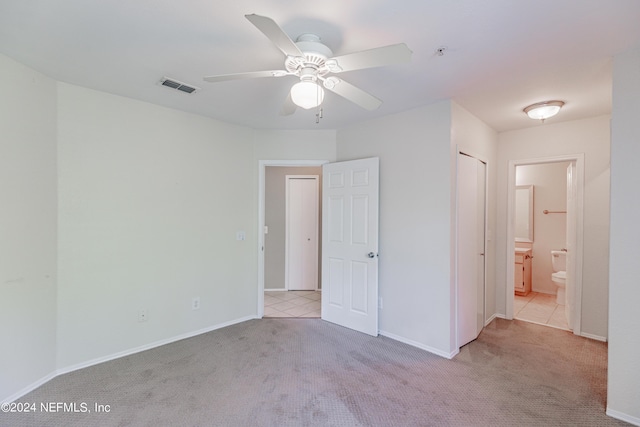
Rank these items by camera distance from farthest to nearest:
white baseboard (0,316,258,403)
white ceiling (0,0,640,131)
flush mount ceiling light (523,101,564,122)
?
flush mount ceiling light (523,101,564,122) → white baseboard (0,316,258,403) → white ceiling (0,0,640,131)

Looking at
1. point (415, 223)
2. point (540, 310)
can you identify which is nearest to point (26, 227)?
point (415, 223)

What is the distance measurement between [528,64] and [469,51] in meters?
0.52

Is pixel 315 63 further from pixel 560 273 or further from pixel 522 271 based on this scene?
pixel 522 271

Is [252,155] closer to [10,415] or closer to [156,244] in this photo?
[156,244]

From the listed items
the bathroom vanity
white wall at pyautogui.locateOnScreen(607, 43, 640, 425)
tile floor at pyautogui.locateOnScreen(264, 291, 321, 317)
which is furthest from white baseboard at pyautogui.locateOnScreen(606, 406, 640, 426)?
the bathroom vanity

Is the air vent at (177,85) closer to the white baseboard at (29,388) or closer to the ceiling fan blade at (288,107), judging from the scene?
the ceiling fan blade at (288,107)

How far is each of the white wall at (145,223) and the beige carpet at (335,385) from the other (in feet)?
1.23

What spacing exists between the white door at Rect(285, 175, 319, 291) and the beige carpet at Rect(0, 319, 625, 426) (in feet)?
6.44

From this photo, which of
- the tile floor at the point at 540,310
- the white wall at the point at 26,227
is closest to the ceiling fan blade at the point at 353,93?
the white wall at the point at 26,227

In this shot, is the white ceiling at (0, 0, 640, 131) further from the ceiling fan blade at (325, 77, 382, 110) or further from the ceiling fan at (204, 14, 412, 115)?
the ceiling fan blade at (325, 77, 382, 110)

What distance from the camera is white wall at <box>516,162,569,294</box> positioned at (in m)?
4.90

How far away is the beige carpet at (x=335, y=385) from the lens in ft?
6.37

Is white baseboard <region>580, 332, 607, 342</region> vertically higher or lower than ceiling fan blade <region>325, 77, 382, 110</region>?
lower

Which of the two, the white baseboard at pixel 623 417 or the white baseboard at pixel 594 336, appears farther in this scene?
the white baseboard at pixel 594 336
